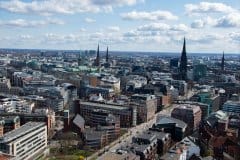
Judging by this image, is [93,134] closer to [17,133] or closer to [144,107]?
[17,133]

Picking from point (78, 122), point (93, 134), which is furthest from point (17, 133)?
point (78, 122)

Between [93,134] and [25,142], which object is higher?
[25,142]

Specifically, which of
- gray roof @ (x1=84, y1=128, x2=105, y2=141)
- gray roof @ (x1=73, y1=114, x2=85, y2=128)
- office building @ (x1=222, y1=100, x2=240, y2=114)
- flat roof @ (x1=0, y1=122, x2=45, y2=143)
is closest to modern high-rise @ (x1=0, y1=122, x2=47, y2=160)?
flat roof @ (x1=0, y1=122, x2=45, y2=143)

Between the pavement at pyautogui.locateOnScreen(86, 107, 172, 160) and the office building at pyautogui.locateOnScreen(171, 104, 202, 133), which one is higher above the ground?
the office building at pyautogui.locateOnScreen(171, 104, 202, 133)

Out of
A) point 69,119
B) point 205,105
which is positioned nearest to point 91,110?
point 69,119

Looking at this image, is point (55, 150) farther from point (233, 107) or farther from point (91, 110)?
point (233, 107)

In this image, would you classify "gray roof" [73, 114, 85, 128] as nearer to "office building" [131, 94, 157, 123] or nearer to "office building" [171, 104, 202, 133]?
"office building" [131, 94, 157, 123]

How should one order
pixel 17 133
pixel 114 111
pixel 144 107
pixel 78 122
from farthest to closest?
1. pixel 144 107
2. pixel 114 111
3. pixel 78 122
4. pixel 17 133

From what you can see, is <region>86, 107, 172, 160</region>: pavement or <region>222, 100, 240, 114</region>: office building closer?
<region>86, 107, 172, 160</region>: pavement

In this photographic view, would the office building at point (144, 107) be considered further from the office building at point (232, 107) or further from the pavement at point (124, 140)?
the office building at point (232, 107)
